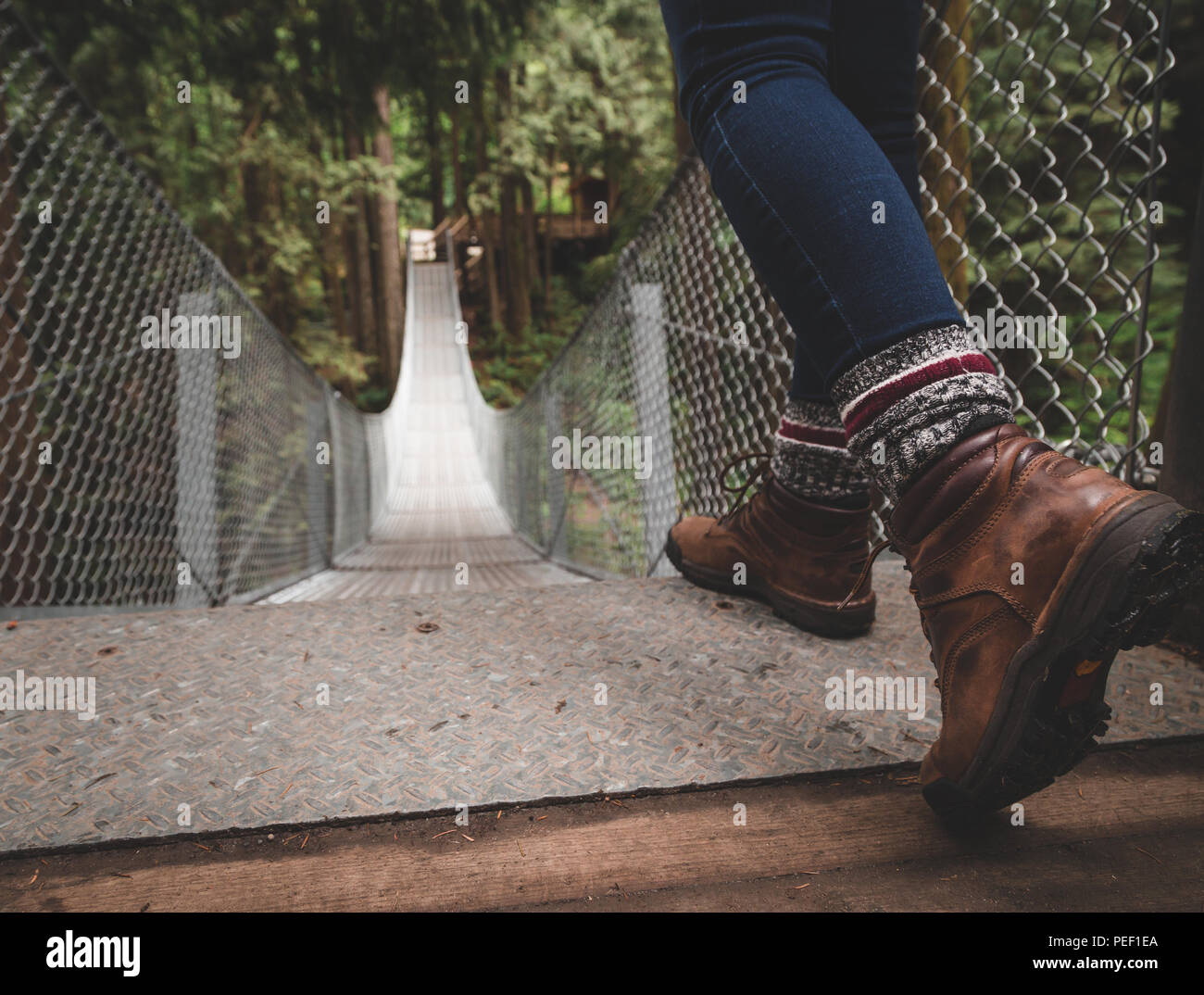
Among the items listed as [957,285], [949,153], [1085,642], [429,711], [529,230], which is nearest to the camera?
[1085,642]

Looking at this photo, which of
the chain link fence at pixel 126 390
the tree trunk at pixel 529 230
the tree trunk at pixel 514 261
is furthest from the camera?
the tree trunk at pixel 529 230

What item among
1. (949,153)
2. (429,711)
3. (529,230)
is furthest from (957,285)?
(529,230)

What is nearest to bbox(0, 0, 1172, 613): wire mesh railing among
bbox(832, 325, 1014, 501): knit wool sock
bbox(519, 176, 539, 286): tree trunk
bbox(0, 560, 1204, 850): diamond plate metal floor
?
bbox(0, 560, 1204, 850): diamond plate metal floor

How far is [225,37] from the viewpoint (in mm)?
3779

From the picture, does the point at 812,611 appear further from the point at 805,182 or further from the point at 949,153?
the point at 949,153

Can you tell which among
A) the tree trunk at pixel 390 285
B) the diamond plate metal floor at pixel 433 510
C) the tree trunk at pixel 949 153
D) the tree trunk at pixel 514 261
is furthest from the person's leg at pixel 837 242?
the tree trunk at pixel 514 261

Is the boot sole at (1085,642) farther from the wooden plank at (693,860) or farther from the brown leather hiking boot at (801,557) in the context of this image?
the brown leather hiking boot at (801,557)

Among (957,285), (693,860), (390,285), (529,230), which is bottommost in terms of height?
(693,860)

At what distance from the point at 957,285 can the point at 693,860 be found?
177cm

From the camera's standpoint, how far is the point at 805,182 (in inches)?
23.9

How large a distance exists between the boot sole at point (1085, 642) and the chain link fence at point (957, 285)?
495 mm

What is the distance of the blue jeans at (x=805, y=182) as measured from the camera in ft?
1.95
